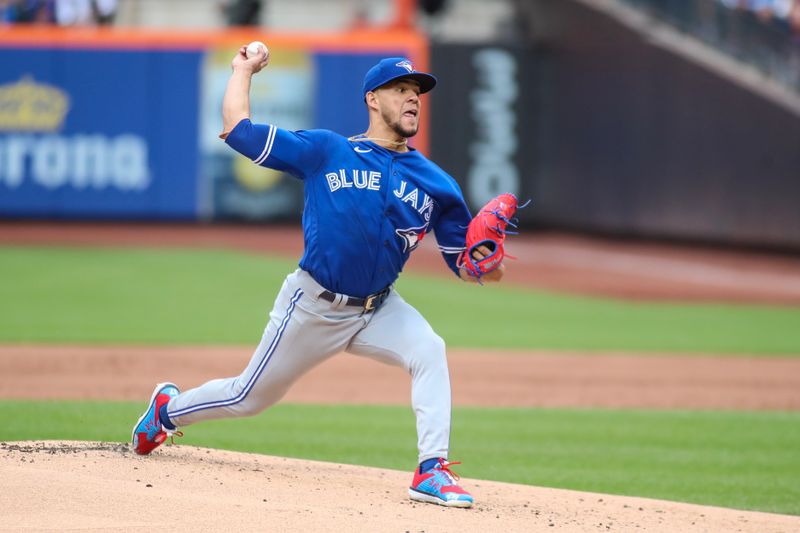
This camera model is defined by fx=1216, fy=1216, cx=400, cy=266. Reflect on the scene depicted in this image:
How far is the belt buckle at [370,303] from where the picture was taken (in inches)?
212

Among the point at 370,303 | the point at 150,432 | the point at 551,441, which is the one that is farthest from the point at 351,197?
the point at 551,441

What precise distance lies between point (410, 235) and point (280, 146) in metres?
0.70

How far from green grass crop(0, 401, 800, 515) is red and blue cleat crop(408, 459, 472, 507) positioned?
1.36 meters

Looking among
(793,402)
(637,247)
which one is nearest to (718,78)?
(637,247)

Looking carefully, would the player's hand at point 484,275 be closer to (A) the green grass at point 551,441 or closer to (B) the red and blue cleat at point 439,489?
(B) the red and blue cleat at point 439,489

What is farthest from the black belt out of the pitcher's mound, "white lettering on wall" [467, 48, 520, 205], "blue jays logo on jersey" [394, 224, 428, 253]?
"white lettering on wall" [467, 48, 520, 205]

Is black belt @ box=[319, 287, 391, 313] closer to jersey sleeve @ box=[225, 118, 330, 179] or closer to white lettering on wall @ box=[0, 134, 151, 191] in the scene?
jersey sleeve @ box=[225, 118, 330, 179]

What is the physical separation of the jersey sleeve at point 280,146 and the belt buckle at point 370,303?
617 millimetres

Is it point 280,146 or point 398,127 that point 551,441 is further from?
point 280,146

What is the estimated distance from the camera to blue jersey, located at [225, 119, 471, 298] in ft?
17.3

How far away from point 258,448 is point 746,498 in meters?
2.80

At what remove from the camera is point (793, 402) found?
970 cm

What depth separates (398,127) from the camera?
543cm

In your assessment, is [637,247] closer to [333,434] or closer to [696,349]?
[696,349]
